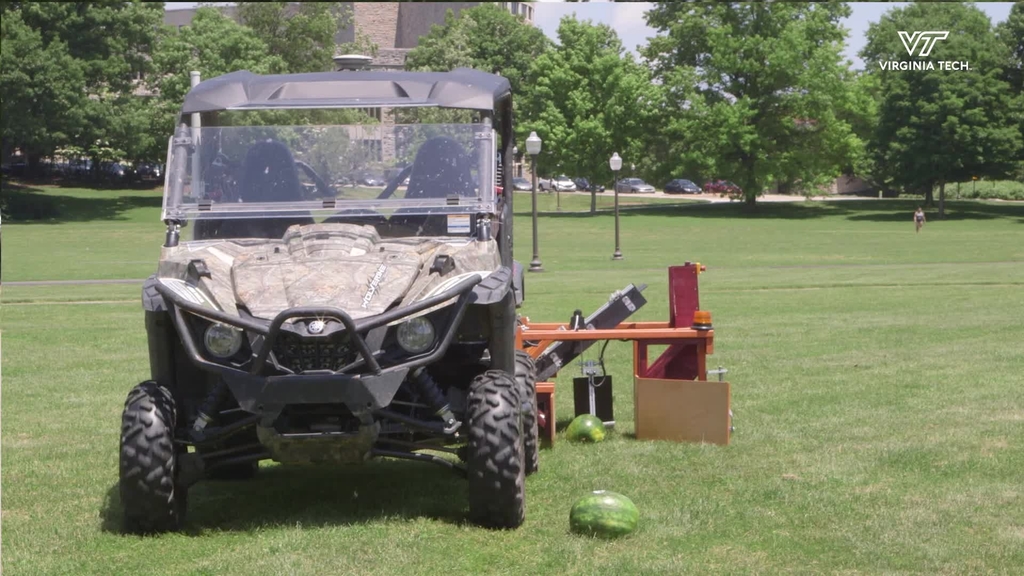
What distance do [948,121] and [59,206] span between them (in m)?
49.3

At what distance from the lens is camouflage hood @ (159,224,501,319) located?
21.7ft

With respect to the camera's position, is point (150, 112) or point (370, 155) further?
point (150, 112)

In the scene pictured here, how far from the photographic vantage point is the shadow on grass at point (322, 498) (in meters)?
7.29

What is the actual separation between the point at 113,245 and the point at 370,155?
45.0m

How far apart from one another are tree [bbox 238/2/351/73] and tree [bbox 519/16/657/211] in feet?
51.2

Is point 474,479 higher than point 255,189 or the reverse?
the reverse

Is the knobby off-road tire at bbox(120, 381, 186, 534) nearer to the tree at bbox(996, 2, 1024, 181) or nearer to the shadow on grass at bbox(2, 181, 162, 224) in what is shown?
the shadow on grass at bbox(2, 181, 162, 224)

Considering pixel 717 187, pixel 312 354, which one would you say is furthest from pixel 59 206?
pixel 312 354

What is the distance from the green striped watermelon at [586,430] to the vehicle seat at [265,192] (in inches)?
113

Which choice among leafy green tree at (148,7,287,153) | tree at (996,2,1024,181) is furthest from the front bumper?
tree at (996,2,1024,181)

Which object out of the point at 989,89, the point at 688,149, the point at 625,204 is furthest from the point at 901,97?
the point at 625,204

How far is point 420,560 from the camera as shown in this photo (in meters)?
6.34

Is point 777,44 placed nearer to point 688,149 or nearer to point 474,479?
point 688,149

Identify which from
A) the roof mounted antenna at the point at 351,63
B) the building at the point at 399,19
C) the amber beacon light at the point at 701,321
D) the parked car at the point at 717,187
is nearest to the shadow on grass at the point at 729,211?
the parked car at the point at 717,187
